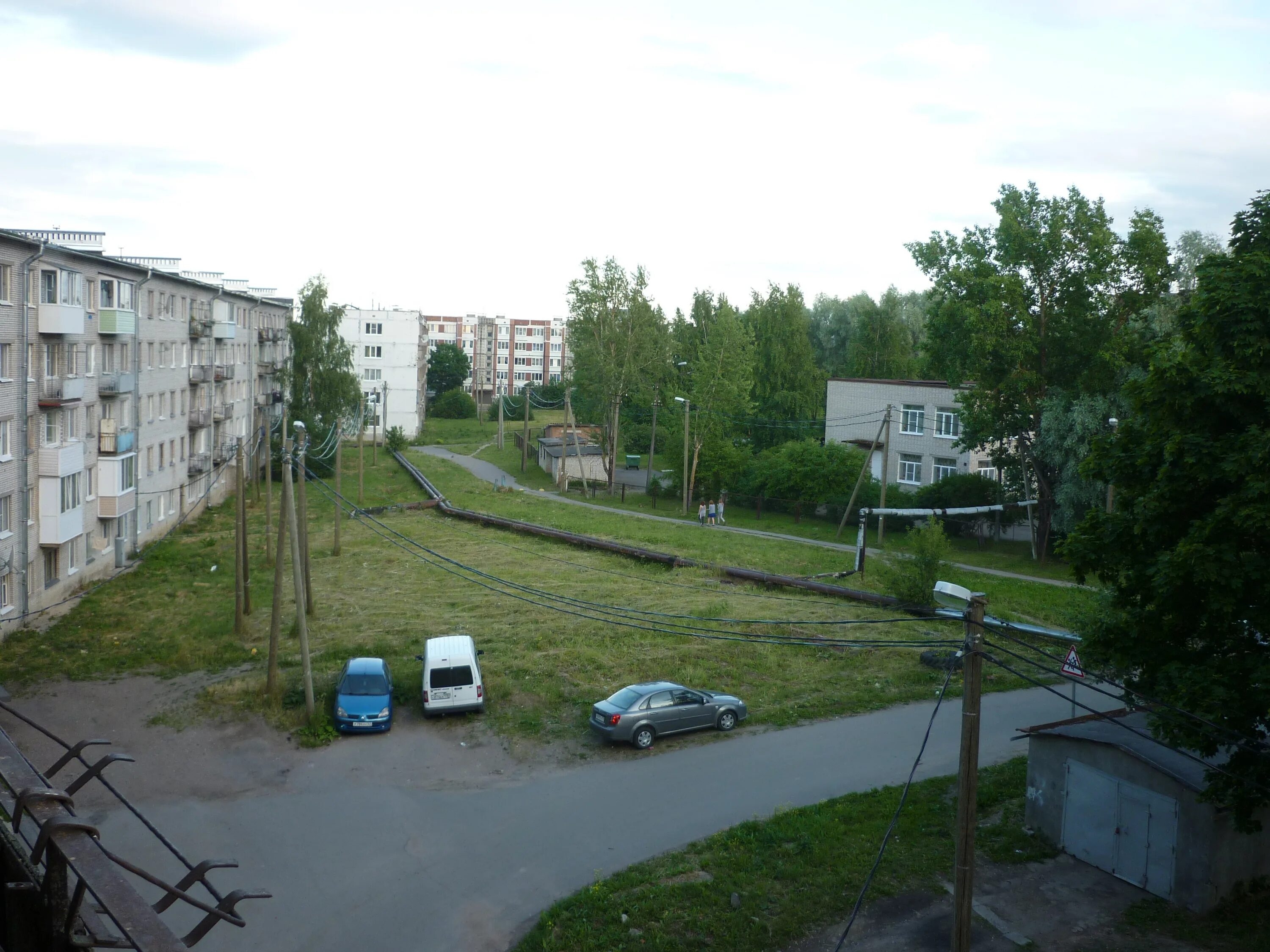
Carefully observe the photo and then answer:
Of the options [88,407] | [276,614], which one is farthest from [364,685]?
[88,407]

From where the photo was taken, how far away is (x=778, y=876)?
40.2ft

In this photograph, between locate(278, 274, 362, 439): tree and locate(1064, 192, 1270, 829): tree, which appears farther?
locate(278, 274, 362, 439): tree

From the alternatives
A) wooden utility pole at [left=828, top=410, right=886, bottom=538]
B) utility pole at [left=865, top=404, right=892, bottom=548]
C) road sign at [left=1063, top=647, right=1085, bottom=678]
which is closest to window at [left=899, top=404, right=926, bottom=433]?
utility pole at [left=865, top=404, right=892, bottom=548]

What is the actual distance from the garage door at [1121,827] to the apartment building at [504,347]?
388ft

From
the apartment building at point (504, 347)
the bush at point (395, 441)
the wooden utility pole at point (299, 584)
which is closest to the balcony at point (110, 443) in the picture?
the wooden utility pole at point (299, 584)

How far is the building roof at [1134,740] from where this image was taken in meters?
11.7

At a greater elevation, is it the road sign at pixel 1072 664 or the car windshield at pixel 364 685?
the road sign at pixel 1072 664

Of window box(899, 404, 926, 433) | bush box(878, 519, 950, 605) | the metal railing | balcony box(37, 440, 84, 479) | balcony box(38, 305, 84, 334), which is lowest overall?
bush box(878, 519, 950, 605)

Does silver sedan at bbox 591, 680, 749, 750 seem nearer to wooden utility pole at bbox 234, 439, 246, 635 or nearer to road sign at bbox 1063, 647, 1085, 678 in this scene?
road sign at bbox 1063, 647, 1085, 678

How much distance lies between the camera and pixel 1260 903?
11.6 metres

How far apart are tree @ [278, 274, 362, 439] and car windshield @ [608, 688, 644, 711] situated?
40.2 meters

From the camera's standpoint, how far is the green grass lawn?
10875 mm

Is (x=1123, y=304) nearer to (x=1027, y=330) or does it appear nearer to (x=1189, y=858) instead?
(x=1027, y=330)

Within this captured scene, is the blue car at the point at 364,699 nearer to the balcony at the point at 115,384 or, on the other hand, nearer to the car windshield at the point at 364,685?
the car windshield at the point at 364,685
